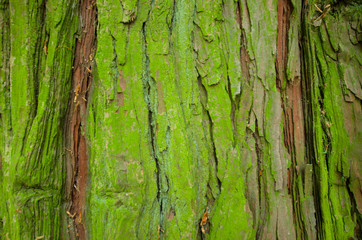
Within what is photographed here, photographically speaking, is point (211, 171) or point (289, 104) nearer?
point (211, 171)

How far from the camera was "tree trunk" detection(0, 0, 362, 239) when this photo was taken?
122cm

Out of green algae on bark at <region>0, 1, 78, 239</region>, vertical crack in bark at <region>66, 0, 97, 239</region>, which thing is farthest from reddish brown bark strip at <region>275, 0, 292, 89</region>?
green algae on bark at <region>0, 1, 78, 239</region>

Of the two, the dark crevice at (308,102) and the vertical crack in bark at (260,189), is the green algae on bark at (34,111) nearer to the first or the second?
the vertical crack in bark at (260,189)

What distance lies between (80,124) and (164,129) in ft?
1.60

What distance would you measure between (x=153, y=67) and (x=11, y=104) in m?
0.80

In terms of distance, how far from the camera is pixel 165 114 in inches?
49.1

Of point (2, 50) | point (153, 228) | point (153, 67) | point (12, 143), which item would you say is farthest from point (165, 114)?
point (2, 50)

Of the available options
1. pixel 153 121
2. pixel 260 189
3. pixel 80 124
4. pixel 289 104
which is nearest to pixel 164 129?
pixel 153 121

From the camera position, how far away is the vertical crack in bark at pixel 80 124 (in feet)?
4.32

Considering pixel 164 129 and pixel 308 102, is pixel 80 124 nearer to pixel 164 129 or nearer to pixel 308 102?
pixel 164 129

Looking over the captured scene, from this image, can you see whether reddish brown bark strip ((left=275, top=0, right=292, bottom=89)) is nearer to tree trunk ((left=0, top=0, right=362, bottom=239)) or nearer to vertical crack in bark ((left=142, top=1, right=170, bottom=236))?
tree trunk ((left=0, top=0, right=362, bottom=239))

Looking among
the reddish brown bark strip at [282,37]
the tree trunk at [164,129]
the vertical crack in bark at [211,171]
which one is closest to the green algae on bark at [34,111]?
the tree trunk at [164,129]

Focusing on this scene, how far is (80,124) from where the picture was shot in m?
1.33

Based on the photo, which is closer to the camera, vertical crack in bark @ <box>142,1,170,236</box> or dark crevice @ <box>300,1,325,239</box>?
vertical crack in bark @ <box>142,1,170,236</box>
